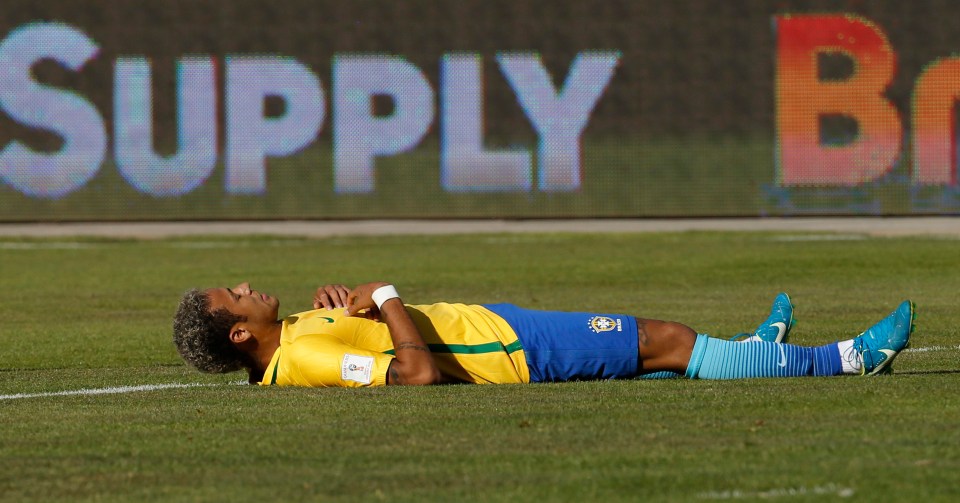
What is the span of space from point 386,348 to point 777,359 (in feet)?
6.42

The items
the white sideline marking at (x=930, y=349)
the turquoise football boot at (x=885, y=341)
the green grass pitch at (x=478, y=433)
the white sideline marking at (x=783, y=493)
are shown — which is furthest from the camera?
the white sideline marking at (x=930, y=349)

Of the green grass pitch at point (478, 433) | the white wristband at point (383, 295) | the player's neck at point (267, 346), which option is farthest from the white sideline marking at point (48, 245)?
the white wristband at point (383, 295)

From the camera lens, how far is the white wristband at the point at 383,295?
7.33 meters

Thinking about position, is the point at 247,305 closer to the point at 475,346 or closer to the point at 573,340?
the point at 475,346

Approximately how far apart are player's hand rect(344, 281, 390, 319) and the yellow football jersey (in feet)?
0.15

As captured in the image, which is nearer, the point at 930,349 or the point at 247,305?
the point at 247,305

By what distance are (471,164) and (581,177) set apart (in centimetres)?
218

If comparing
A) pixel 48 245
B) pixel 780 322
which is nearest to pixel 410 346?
pixel 780 322

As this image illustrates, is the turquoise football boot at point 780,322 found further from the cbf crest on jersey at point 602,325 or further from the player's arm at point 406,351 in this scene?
the player's arm at point 406,351

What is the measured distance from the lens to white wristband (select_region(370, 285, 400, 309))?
24.1 feet

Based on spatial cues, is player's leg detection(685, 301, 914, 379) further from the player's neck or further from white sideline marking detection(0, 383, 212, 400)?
white sideline marking detection(0, 383, 212, 400)

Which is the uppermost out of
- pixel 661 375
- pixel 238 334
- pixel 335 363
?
pixel 238 334

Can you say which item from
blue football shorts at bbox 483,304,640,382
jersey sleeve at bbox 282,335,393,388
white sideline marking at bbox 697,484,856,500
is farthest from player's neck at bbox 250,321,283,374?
white sideline marking at bbox 697,484,856,500

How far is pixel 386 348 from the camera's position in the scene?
295 inches
